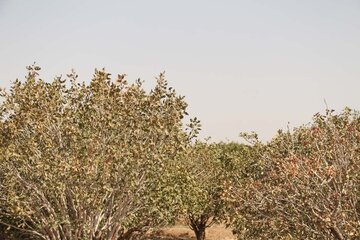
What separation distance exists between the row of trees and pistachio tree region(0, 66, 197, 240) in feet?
0.15

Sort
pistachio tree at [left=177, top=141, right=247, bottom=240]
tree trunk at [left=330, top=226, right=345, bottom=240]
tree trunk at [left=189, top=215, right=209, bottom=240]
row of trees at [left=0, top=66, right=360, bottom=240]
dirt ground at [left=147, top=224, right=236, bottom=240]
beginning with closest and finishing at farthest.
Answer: tree trunk at [left=330, top=226, right=345, bottom=240] → row of trees at [left=0, top=66, right=360, bottom=240] → pistachio tree at [left=177, top=141, right=247, bottom=240] → tree trunk at [left=189, top=215, right=209, bottom=240] → dirt ground at [left=147, top=224, right=236, bottom=240]

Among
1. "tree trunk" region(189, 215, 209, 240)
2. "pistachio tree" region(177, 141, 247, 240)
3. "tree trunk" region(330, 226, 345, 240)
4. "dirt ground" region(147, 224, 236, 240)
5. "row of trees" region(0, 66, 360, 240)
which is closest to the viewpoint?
"tree trunk" region(330, 226, 345, 240)

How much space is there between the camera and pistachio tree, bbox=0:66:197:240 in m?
14.8

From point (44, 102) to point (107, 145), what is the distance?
3.05m

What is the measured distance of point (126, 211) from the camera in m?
17.1

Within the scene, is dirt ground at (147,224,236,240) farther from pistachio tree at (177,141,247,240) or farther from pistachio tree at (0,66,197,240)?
pistachio tree at (0,66,197,240)

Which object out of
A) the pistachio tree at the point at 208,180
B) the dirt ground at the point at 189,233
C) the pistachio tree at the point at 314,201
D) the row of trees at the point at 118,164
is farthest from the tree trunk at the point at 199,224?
the pistachio tree at the point at 314,201

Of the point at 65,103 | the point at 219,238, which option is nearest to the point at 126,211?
the point at 65,103

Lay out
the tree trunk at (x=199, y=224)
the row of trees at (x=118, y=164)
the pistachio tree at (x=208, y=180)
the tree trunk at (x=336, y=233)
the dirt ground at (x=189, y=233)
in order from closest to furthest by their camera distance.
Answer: the tree trunk at (x=336, y=233) < the row of trees at (x=118, y=164) < the pistachio tree at (x=208, y=180) < the tree trunk at (x=199, y=224) < the dirt ground at (x=189, y=233)

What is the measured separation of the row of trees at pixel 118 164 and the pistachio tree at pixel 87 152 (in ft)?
0.15

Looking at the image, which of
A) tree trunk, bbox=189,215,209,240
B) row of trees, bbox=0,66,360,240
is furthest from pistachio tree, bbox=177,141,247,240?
row of trees, bbox=0,66,360,240

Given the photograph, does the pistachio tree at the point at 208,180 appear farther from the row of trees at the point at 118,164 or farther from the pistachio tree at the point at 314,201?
the pistachio tree at the point at 314,201

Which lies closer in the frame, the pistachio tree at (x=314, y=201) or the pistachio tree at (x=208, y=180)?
the pistachio tree at (x=314, y=201)

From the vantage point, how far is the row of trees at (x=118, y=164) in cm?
1336
